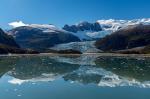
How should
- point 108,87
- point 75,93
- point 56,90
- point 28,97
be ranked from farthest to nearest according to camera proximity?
point 108,87, point 56,90, point 75,93, point 28,97

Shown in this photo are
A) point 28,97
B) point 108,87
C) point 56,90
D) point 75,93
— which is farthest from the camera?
point 108,87

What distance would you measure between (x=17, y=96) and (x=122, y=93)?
35.0 ft

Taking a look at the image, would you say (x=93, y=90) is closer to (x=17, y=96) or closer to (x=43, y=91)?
(x=43, y=91)

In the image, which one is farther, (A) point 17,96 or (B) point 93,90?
(B) point 93,90

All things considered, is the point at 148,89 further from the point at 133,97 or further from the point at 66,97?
the point at 66,97

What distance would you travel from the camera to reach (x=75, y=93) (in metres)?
33.5

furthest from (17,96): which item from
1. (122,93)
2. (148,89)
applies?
(148,89)

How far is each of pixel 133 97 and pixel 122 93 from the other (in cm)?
264

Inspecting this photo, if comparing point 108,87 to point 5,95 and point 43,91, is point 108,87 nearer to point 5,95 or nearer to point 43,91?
point 43,91

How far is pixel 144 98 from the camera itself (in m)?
30.6

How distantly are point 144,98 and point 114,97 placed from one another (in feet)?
9.08

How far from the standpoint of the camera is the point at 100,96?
31797mm

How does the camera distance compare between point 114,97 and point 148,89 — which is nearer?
point 114,97

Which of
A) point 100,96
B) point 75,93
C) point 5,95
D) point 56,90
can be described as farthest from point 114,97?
point 5,95
